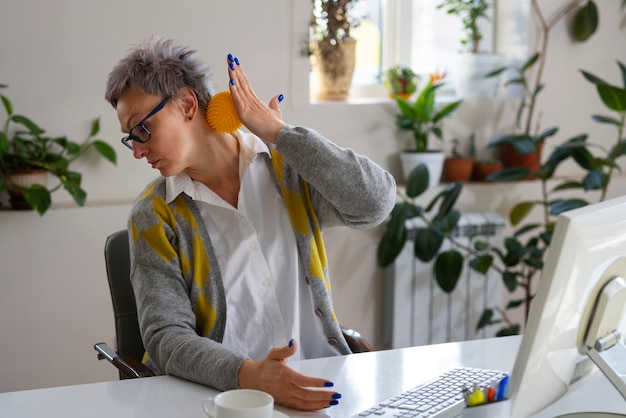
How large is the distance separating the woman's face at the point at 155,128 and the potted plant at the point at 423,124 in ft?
5.71

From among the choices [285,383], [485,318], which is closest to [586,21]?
[485,318]

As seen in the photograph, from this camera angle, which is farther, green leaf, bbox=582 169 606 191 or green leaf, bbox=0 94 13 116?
green leaf, bbox=582 169 606 191

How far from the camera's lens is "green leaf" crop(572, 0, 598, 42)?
150 inches

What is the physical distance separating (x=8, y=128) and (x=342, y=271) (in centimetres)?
142

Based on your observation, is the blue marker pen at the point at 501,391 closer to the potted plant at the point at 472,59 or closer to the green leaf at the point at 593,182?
the green leaf at the point at 593,182

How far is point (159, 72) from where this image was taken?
1933 millimetres

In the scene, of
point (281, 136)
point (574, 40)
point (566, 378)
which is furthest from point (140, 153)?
point (574, 40)

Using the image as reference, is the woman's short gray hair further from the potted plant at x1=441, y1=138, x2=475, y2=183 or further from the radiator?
the potted plant at x1=441, y1=138, x2=475, y2=183

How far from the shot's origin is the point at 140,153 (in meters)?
1.93

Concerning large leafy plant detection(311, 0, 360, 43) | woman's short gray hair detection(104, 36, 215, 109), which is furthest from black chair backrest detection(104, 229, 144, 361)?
large leafy plant detection(311, 0, 360, 43)

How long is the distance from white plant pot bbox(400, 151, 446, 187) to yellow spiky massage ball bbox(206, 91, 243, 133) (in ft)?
5.41

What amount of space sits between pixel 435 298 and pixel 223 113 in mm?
1942

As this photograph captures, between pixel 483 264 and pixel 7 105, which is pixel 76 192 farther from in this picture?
pixel 483 264

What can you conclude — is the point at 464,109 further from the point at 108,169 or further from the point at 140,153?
the point at 140,153
